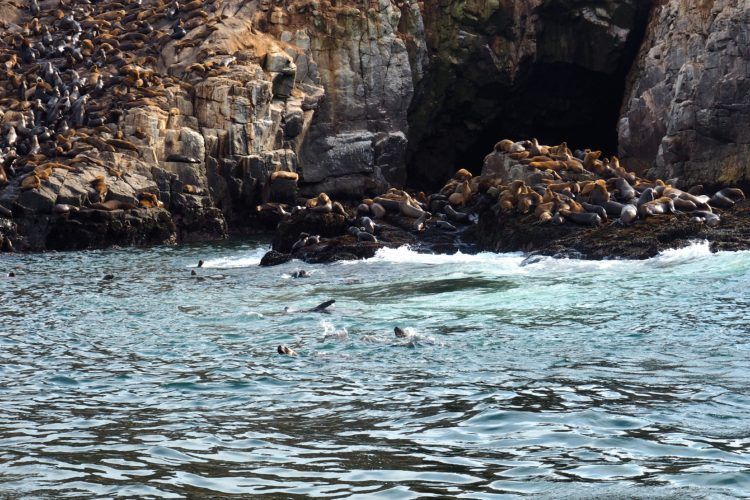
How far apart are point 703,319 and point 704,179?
1838 cm

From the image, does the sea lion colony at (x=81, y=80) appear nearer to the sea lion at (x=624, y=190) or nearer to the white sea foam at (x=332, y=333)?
the sea lion at (x=624, y=190)

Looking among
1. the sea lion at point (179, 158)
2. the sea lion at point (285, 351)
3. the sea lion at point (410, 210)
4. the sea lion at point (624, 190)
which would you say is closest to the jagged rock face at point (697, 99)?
the sea lion at point (624, 190)

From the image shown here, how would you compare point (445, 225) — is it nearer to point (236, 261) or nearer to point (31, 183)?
point (236, 261)

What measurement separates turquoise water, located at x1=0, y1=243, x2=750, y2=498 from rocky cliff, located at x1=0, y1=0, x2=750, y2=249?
41.3ft

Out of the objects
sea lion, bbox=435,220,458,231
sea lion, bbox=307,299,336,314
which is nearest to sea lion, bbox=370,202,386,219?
sea lion, bbox=435,220,458,231

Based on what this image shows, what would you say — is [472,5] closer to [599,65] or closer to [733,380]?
[599,65]

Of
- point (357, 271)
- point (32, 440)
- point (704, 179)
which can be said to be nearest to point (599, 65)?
point (704, 179)

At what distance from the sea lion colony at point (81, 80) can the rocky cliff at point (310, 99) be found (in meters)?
0.09

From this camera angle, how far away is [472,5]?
43.5m

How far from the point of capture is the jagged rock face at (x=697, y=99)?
32250mm

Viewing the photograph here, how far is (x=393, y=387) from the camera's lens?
11.4m

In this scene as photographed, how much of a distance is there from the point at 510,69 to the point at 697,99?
11280 millimetres

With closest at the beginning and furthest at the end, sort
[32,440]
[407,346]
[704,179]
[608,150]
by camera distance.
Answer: [32,440]
[407,346]
[704,179]
[608,150]

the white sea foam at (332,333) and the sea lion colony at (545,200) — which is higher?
the sea lion colony at (545,200)
